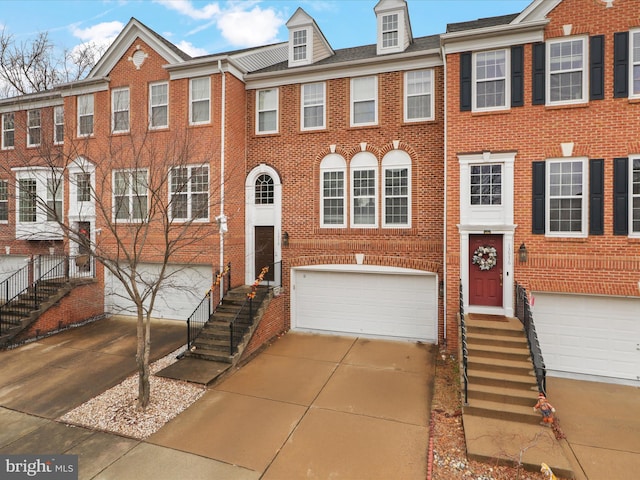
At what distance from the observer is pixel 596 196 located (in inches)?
342

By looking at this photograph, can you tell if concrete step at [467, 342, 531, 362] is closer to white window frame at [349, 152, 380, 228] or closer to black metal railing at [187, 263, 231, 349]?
white window frame at [349, 152, 380, 228]

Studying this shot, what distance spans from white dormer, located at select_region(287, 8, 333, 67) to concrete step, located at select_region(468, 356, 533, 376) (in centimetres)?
1131

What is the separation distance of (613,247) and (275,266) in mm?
9865

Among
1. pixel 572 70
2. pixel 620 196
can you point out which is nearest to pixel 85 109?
pixel 572 70

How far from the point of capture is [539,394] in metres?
6.73

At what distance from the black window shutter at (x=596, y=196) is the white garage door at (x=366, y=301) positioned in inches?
169

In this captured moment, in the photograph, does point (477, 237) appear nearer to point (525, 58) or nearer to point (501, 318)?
point (501, 318)

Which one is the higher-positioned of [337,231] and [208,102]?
[208,102]

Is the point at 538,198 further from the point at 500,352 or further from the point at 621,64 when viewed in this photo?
the point at 500,352

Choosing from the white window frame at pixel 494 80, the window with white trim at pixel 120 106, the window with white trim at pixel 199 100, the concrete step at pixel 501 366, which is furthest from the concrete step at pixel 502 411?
the window with white trim at pixel 120 106

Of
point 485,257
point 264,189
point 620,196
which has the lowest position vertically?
point 485,257

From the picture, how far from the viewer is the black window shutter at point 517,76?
30.2ft

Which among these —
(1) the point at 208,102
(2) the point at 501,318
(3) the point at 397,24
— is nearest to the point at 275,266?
(1) the point at 208,102

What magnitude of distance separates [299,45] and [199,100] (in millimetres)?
4299
